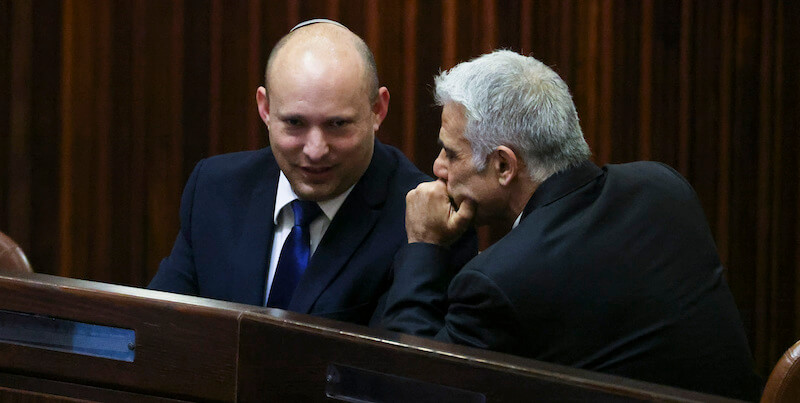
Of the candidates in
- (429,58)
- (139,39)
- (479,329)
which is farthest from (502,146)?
(139,39)

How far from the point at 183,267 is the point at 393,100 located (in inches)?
42.3

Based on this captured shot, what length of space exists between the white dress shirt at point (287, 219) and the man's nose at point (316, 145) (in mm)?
130

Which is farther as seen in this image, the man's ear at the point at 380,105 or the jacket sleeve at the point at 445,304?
the man's ear at the point at 380,105

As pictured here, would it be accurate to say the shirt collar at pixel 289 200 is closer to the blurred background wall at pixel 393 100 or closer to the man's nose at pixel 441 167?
the man's nose at pixel 441 167

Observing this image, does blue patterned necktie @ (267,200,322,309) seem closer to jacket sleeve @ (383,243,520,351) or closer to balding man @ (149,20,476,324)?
balding man @ (149,20,476,324)

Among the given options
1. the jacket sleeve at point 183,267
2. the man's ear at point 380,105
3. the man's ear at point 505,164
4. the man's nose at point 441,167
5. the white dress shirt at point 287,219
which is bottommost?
the jacket sleeve at point 183,267

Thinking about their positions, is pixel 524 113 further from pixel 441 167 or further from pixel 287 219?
pixel 287 219

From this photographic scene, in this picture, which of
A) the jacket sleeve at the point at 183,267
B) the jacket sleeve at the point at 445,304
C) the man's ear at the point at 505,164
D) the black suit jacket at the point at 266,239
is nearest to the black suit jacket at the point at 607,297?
the jacket sleeve at the point at 445,304

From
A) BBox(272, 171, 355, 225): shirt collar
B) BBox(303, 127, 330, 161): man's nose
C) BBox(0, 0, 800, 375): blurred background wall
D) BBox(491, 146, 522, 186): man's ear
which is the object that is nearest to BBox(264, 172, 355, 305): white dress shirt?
BBox(272, 171, 355, 225): shirt collar

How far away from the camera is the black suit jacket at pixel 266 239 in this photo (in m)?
2.00

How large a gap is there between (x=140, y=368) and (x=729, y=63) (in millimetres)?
2203

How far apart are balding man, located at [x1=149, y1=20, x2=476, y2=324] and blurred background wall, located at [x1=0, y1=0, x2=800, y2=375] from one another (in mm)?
924

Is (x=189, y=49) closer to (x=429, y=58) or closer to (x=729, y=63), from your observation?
(x=429, y=58)

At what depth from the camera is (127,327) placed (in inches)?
50.2
